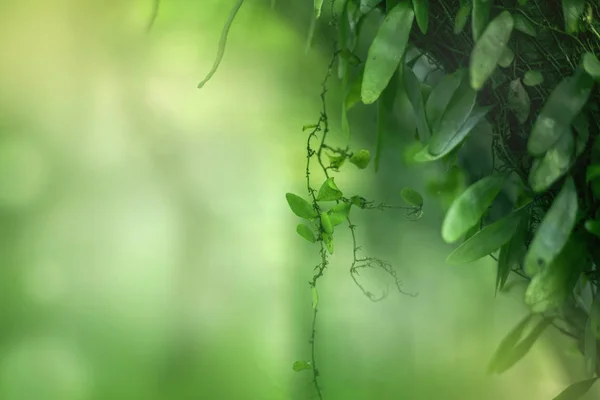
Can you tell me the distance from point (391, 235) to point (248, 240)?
0.25 metres

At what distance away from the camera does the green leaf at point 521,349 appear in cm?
79

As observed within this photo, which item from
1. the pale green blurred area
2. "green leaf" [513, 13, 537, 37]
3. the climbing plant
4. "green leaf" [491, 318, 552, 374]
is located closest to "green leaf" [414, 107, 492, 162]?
the climbing plant

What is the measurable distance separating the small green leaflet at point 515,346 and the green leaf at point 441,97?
1.19ft

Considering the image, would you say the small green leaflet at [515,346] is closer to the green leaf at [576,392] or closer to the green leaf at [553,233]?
the green leaf at [576,392]

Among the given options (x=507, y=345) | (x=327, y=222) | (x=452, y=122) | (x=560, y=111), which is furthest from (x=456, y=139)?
(x=507, y=345)

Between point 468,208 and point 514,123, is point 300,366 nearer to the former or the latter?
point 468,208

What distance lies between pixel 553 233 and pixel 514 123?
22cm

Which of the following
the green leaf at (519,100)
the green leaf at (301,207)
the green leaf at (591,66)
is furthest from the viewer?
the green leaf at (301,207)

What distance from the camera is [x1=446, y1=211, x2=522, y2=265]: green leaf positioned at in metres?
0.65

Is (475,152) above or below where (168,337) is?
above

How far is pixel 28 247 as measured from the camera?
→ 0.86 meters

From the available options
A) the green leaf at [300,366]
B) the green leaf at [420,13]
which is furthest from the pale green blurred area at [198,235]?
the green leaf at [420,13]

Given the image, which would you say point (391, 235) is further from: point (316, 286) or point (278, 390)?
point (278, 390)

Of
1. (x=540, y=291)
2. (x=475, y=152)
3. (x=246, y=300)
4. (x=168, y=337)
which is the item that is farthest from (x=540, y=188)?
(x=168, y=337)
